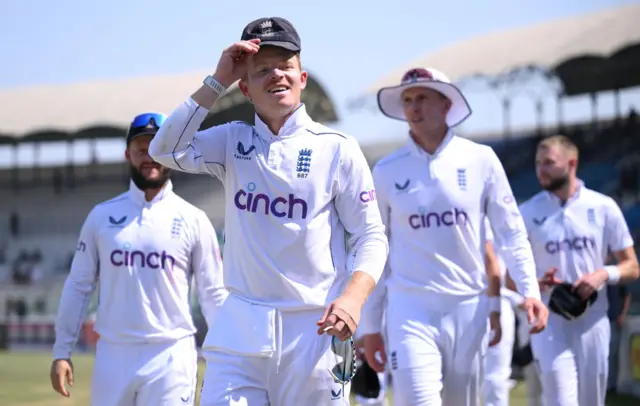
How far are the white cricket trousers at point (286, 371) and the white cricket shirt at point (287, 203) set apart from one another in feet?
0.42

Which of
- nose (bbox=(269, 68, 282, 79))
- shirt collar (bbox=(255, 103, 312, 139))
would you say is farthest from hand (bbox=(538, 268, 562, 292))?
nose (bbox=(269, 68, 282, 79))

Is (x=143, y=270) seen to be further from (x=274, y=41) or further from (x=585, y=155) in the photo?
(x=585, y=155)

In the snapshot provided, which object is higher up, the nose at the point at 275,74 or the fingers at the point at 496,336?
the nose at the point at 275,74

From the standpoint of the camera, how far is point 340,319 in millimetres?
4242

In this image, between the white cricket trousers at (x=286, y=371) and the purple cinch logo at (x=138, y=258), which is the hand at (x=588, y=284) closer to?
the purple cinch logo at (x=138, y=258)

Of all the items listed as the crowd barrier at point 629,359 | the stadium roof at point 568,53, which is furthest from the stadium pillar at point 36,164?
the crowd barrier at point 629,359

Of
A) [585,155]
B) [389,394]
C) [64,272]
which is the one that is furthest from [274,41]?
[64,272]

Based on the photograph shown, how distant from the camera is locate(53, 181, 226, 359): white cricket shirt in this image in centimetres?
668

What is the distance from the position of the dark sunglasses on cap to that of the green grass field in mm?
7863

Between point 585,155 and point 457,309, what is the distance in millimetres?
26253

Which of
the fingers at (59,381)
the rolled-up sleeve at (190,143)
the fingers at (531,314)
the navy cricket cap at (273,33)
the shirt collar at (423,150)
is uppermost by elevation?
the navy cricket cap at (273,33)

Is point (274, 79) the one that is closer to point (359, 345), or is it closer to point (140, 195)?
point (140, 195)

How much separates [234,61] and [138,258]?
7.77 ft

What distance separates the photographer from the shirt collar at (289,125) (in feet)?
15.8
